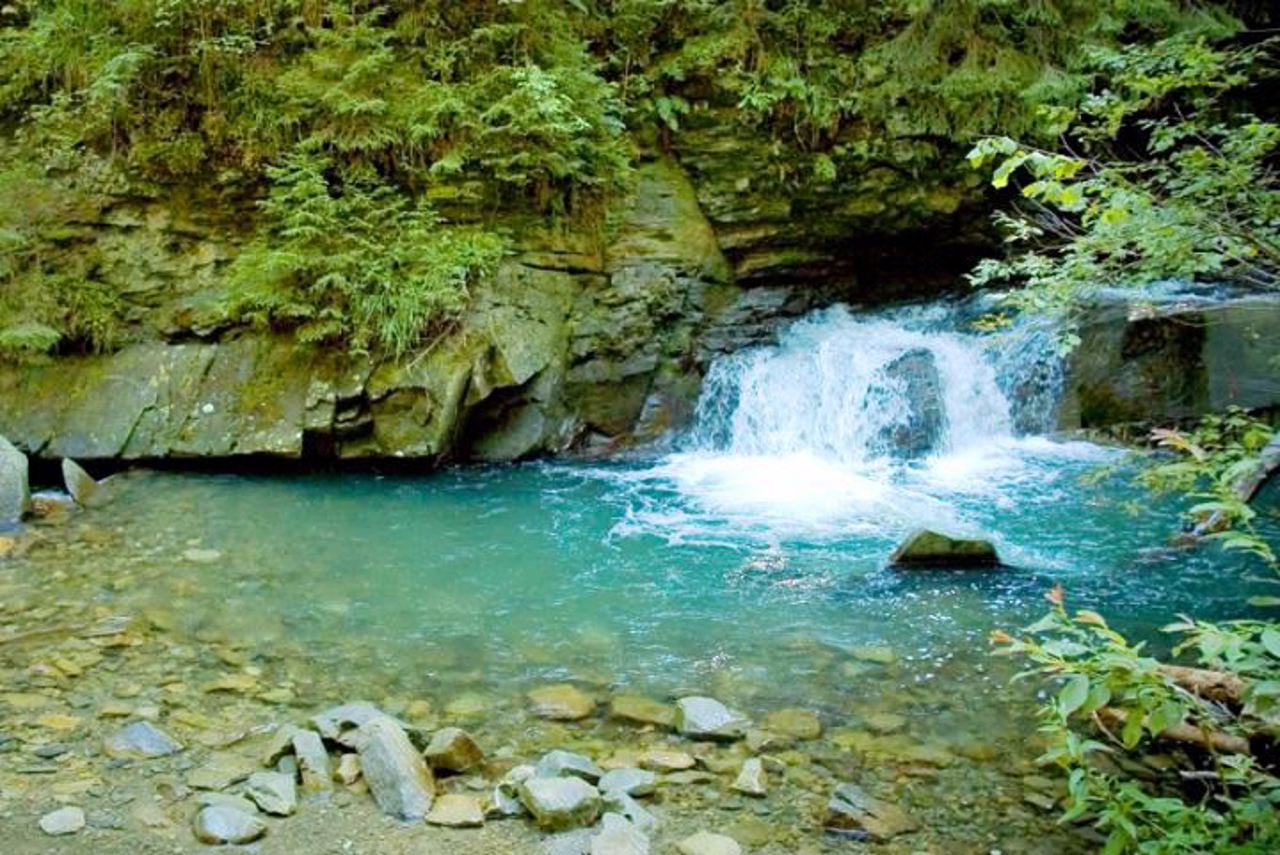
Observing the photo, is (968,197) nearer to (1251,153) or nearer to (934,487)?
(934,487)

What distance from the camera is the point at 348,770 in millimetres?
3516

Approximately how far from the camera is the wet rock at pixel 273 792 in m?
3.23

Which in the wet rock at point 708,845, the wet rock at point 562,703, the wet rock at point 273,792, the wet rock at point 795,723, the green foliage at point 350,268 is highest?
the green foliage at point 350,268

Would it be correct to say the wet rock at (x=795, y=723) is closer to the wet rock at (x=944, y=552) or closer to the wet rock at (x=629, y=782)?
the wet rock at (x=629, y=782)

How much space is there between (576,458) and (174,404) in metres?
3.83

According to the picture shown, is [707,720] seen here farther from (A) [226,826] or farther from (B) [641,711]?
(A) [226,826]

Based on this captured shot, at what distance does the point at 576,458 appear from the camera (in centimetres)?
916

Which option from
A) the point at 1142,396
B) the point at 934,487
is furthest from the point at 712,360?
the point at 1142,396

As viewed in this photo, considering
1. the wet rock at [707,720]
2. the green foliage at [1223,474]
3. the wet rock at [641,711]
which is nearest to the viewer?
the green foliage at [1223,474]

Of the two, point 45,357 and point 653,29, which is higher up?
point 653,29

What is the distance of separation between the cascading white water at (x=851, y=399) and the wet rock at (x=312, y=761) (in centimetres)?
633

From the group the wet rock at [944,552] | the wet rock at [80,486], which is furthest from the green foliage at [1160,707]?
the wet rock at [80,486]

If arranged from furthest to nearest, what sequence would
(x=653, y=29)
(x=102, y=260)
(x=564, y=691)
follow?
1. (x=653, y=29)
2. (x=102, y=260)
3. (x=564, y=691)

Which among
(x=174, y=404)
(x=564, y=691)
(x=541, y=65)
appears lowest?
(x=564, y=691)
